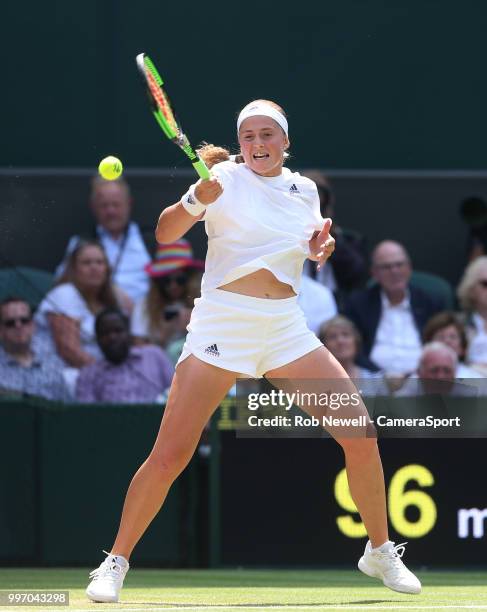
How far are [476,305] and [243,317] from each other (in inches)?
181

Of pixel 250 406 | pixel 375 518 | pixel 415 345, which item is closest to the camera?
pixel 375 518

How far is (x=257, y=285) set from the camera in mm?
5973

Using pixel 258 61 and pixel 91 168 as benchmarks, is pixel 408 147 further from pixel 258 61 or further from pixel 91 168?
pixel 91 168

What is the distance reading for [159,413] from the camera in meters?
8.76

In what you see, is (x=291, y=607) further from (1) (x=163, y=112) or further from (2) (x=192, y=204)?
(1) (x=163, y=112)

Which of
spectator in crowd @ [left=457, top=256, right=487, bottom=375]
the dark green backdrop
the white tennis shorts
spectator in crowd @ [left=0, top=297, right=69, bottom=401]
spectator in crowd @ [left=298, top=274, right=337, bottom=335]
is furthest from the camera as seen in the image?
the dark green backdrop

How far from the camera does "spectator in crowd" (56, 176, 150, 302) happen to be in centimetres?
1045

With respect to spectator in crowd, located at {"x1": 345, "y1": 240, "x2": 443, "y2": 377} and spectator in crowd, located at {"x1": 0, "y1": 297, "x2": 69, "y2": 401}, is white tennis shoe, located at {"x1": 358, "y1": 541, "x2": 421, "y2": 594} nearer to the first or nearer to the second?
spectator in crowd, located at {"x1": 0, "y1": 297, "x2": 69, "y2": 401}

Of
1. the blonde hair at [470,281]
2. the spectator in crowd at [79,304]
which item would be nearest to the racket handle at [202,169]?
the spectator in crowd at [79,304]

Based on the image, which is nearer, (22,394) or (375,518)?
(375,518)

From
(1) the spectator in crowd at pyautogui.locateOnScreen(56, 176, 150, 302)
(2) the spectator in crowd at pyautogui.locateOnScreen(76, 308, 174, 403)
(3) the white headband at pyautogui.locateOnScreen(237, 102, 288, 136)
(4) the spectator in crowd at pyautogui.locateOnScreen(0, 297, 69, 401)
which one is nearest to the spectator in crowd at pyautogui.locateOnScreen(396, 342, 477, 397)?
(2) the spectator in crowd at pyautogui.locateOnScreen(76, 308, 174, 403)

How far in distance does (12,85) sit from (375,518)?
6.21 meters

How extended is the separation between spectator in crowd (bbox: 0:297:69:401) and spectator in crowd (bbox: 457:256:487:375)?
2.69 metres

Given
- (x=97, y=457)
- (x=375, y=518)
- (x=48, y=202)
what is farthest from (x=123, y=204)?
(x=375, y=518)
